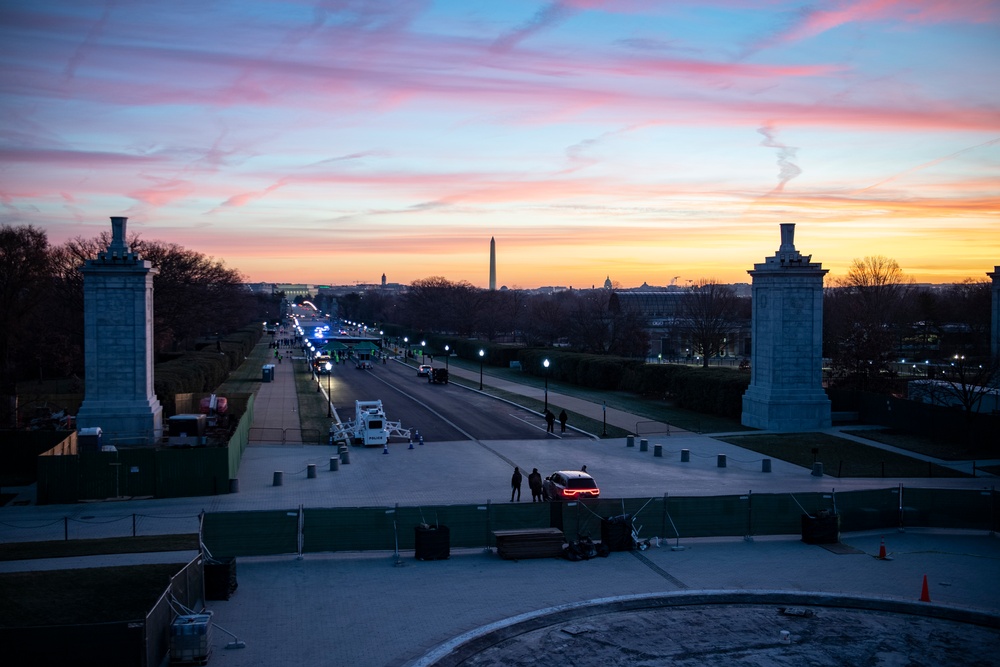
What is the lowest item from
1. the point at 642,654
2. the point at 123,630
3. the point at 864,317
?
the point at 642,654

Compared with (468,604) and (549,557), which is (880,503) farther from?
(468,604)

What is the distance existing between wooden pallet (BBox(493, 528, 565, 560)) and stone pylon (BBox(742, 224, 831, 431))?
24.8 meters

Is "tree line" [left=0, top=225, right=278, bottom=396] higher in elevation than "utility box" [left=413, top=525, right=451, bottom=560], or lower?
higher

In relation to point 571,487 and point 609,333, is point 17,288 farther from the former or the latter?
point 609,333

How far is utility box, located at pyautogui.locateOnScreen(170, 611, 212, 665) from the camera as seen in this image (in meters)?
14.5

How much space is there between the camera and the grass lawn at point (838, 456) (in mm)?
32750

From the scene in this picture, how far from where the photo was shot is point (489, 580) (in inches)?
772

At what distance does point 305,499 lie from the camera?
2808 cm

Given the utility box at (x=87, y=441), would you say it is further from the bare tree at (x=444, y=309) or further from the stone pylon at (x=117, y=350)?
the bare tree at (x=444, y=309)

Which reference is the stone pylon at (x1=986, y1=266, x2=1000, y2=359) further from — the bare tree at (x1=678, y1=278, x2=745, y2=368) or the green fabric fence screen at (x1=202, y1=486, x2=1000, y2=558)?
the green fabric fence screen at (x1=202, y1=486, x2=1000, y2=558)

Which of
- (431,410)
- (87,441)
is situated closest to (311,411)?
(431,410)

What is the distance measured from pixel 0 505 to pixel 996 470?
3635 cm

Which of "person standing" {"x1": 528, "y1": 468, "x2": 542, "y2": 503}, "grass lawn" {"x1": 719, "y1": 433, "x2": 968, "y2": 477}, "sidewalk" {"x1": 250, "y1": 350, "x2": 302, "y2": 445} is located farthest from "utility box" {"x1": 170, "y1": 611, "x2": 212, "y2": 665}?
"sidewalk" {"x1": 250, "y1": 350, "x2": 302, "y2": 445}

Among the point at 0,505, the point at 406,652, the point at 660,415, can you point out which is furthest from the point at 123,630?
the point at 660,415
